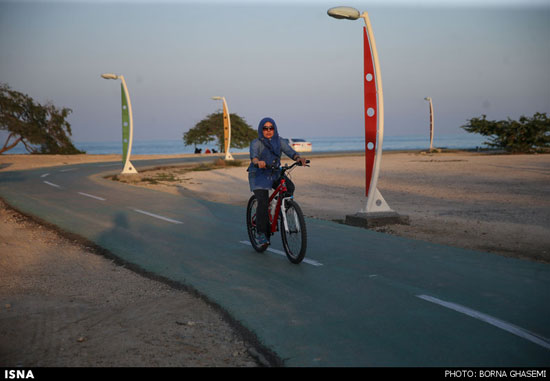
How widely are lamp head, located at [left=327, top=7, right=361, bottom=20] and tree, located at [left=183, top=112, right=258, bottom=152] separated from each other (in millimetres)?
50990

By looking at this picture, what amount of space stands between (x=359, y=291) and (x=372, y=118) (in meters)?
5.78

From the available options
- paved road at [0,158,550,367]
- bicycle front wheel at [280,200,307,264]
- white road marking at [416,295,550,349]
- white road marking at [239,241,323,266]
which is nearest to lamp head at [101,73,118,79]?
paved road at [0,158,550,367]

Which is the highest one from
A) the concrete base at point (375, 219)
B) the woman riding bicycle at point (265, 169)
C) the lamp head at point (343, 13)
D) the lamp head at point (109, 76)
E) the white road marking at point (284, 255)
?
the lamp head at point (109, 76)

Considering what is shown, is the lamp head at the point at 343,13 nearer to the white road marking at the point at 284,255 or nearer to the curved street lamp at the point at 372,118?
the curved street lamp at the point at 372,118

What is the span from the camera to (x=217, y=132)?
201 feet

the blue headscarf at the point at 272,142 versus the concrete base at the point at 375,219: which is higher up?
the blue headscarf at the point at 272,142

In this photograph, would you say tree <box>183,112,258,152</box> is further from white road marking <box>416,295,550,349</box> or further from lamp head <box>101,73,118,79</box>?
white road marking <box>416,295,550,349</box>

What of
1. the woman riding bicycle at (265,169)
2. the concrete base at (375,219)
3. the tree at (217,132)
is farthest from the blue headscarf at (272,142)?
the tree at (217,132)

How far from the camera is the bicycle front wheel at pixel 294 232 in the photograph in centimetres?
664

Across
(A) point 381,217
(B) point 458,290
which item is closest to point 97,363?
(B) point 458,290

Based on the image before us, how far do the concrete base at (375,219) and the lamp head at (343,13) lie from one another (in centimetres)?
389

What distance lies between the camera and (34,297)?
5523 mm

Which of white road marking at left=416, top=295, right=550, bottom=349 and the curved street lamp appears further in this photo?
Answer: the curved street lamp

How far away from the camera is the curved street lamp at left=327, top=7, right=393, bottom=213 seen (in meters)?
10.4
